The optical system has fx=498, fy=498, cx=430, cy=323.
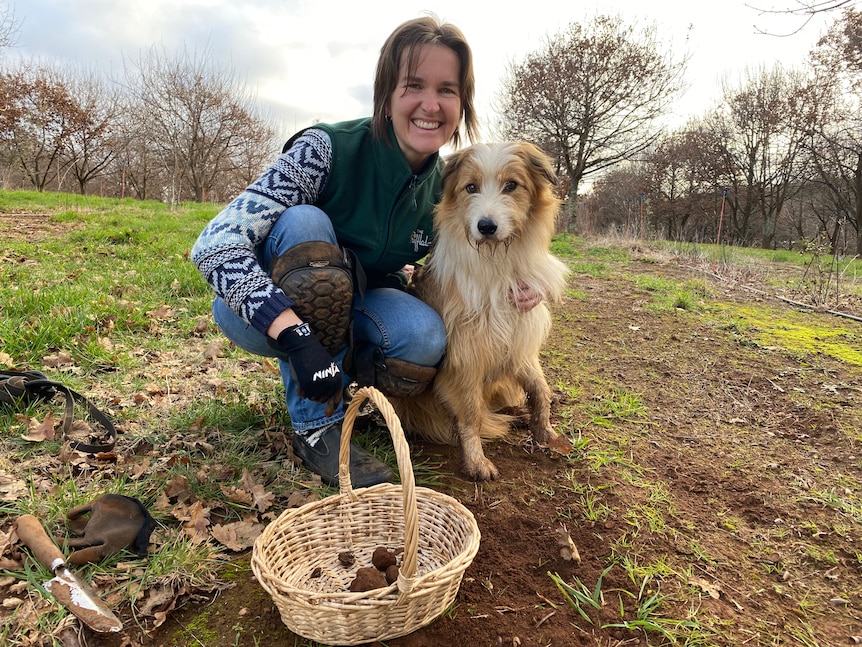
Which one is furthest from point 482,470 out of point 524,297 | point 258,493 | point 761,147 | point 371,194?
point 761,147

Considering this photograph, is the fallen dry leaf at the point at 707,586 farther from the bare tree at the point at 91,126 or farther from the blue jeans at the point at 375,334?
the bare tree at the point at 91,126

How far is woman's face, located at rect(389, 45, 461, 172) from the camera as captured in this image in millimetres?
2264

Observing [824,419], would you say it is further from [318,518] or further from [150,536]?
[150,536]

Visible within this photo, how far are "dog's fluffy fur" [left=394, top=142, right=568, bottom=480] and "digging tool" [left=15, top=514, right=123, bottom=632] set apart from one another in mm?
1513

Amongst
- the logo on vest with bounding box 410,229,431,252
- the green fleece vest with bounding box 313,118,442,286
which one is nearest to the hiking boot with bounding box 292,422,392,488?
the green fleece vest with bounding box 313,118,442,286

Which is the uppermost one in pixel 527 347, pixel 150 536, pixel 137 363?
pixel 527 347

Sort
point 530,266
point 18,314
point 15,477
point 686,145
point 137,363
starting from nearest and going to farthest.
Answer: point 15,477
point 530,266
point 137,363
point 18,314
point 686,145

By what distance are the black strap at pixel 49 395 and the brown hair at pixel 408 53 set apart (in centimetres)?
201

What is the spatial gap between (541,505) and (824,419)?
191cm

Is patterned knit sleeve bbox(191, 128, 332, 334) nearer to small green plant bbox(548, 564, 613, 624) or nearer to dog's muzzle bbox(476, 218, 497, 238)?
dog's muzzle bbox(476, 218, 497, 238)

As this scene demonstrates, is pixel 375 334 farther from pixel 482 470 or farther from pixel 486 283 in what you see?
pixel 482 470

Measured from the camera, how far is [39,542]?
1.68 metres

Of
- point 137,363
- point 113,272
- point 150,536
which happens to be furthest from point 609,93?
point 150,536

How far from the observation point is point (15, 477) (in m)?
2.14
